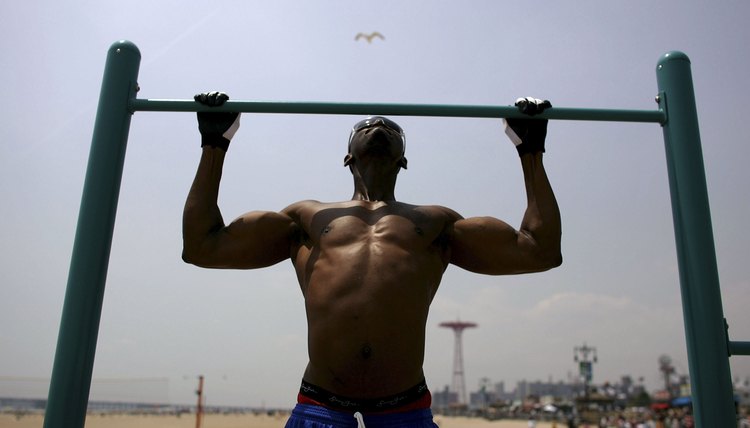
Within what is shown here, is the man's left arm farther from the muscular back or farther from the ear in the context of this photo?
the ear

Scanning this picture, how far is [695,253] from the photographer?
2.41 metres

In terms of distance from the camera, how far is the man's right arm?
2.77 m

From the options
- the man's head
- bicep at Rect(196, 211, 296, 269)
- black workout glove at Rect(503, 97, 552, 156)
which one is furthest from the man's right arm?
black workout glove at Rect(503, 97, 552, 156)

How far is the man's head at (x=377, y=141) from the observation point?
3.10 m

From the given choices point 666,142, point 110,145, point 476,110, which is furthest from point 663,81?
point 110,145

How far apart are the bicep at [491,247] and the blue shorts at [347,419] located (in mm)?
819

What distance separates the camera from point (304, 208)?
9.98 ft

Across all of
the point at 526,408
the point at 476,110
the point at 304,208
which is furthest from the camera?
the point at 526,408

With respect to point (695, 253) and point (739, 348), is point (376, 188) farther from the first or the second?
point (739, 348)

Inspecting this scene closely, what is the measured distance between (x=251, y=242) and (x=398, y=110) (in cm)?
99

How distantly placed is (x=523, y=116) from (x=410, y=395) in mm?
1388

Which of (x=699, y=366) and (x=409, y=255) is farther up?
(x=409, y=255)

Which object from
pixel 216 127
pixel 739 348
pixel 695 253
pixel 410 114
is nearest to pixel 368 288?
pixel 410 114

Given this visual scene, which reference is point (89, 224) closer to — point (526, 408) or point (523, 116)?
point (523, 116)
